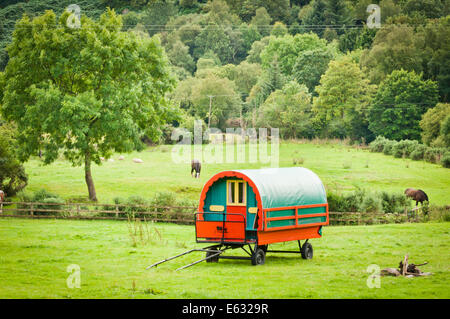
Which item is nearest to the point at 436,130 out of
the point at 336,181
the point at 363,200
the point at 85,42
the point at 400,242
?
the point at 336,181

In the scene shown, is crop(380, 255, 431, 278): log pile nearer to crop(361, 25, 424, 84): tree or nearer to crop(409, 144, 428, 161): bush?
crop(409, 144, 428, 161): bush

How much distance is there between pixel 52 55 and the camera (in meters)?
47.7

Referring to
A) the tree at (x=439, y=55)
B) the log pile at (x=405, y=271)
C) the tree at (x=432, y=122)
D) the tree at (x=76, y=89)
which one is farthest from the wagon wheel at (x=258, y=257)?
the tree at (x=439, y=55)

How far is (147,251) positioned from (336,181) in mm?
34204

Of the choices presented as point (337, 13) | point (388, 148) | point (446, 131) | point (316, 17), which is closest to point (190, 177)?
point (388, 148)

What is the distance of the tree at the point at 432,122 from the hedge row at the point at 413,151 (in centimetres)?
321

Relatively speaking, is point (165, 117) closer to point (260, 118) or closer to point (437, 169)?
point (437, 169)

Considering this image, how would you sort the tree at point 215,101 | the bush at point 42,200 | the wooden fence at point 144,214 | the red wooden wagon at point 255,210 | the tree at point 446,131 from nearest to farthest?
the red wooden wagon at point 255,210 < the wooden fence at point 144,214 < the bush at point 42,200 < the tree at point 446,131 < the tree at point 215,101

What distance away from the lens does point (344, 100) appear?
90188 millimetres

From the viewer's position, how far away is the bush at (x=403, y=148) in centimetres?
7206

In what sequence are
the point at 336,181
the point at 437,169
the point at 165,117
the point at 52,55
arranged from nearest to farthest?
the point at 52,55
the point at 165,117
the point at 336,181
the point at 437,169

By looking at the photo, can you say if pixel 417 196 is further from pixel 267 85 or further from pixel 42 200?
pixel 267 85

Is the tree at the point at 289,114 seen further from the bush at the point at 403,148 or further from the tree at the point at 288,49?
the tree at the point at 288,49

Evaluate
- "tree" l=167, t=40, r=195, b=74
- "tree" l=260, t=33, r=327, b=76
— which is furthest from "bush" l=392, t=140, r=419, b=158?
"tree" l=167, t=40, r=195, b=74
